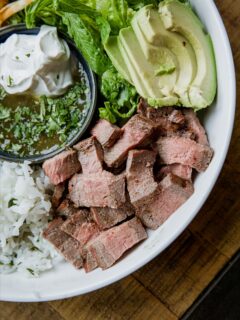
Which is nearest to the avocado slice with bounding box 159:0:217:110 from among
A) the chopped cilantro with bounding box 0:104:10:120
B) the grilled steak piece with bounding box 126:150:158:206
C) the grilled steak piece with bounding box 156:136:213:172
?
the grilled steak piece with bounding box 156:136:213:172

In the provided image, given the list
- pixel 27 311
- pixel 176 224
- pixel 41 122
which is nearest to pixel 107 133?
pixel 41 122

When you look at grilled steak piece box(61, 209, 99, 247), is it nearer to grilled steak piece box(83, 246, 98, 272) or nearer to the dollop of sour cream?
grilled steak piece box(83, 246, 98, 272)

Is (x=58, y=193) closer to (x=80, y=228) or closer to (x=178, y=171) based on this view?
(x=80, y=228)

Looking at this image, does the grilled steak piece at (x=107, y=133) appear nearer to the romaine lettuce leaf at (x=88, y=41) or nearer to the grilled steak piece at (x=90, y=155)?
the grilled steak piece at (x=90, y=155)

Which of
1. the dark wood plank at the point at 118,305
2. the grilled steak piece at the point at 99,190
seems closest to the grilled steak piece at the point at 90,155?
the grilled steak piece at the point at 99,190

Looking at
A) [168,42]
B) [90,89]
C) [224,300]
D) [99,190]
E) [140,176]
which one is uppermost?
[168,42]

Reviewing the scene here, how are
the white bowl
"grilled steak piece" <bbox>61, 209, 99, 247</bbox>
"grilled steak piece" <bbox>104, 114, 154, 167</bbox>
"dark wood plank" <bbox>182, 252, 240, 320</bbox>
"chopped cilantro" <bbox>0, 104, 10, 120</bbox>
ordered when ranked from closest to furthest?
the white bowl
"grilled steak piece" <bbox>104, 114, 154, 167</bbox>
"grilled steak piece" <bbox>61, 209, 99, 247</bbox>
"chopped cilantro" <bbox>0, 104, 10, 120</bbox>
"dark wood plank" <bbox>182, 252, 240, 320</bbox>
